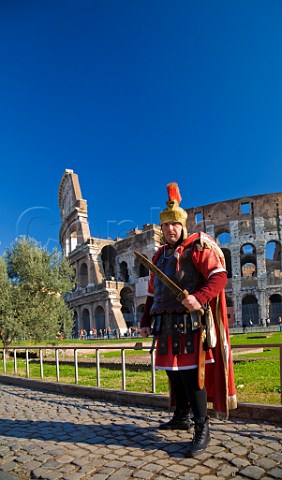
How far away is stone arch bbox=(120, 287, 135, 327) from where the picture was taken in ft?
126

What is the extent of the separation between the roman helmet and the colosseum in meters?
30.1

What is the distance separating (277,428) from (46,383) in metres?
4.69

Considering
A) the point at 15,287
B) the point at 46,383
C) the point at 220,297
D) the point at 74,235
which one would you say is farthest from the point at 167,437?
the point at 74,235

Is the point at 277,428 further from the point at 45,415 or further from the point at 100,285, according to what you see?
the point at 100,285

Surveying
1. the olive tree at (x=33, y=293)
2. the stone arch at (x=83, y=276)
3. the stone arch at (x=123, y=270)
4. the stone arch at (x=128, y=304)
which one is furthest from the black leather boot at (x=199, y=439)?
the stone arch at (x=83, y=276)

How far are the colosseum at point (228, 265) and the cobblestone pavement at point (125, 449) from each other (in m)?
28.8

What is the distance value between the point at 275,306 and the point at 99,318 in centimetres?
1504

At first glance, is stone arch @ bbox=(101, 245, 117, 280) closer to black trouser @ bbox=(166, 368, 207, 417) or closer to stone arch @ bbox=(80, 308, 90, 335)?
stone arch @ bbox=(80, 308, 90, 335)

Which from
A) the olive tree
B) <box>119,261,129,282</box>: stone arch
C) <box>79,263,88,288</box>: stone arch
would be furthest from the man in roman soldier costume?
<box>79,263,88,288</box>: stone arch

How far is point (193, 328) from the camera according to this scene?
122 inches

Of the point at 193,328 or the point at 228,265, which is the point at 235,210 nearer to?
the point at 228,265

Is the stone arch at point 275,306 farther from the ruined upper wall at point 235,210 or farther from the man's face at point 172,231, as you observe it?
the man's face at point 172,231

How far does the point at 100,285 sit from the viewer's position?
35.7 metres

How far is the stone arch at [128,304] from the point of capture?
1508 inches
